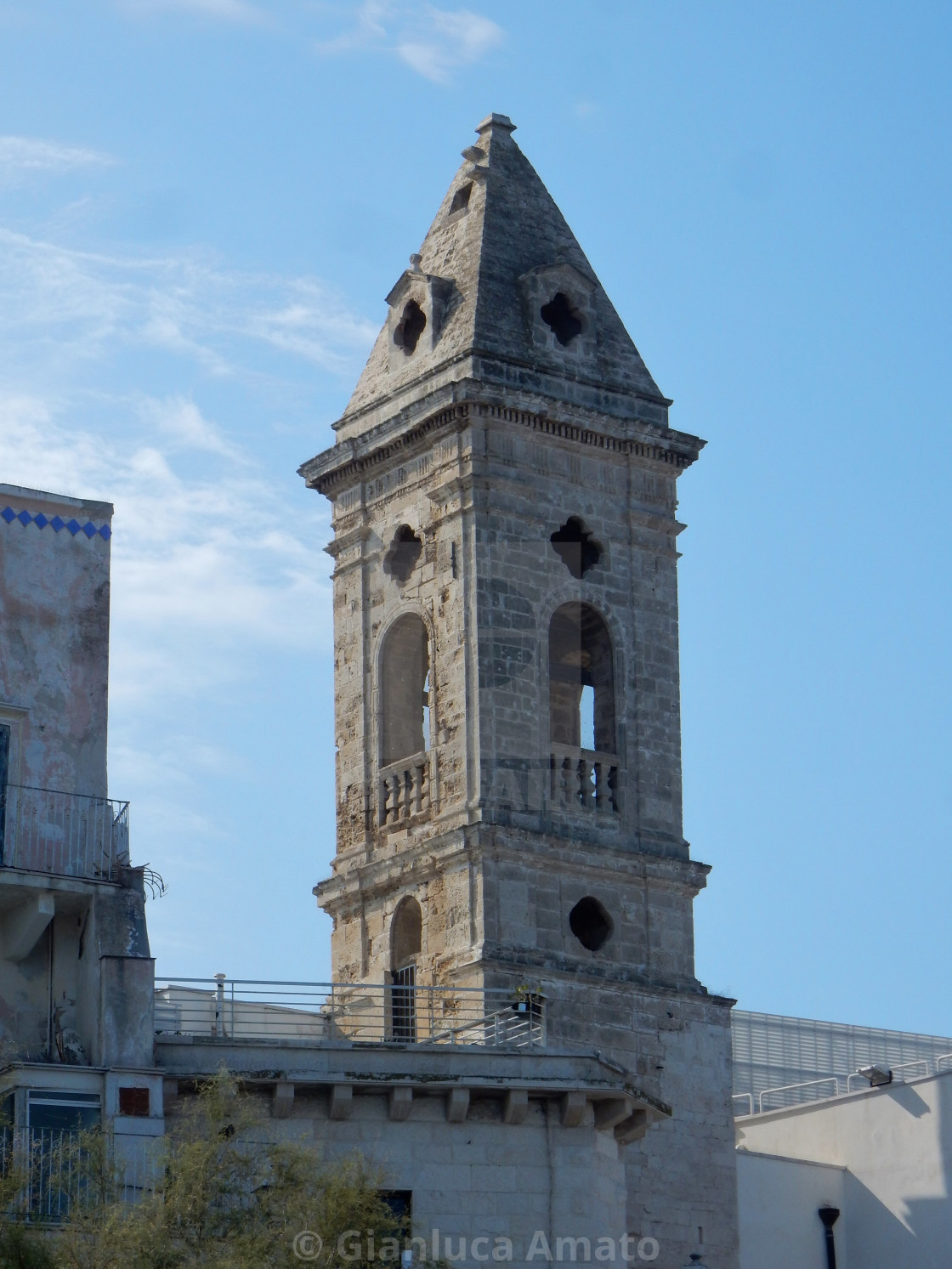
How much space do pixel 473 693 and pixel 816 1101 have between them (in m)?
9.00

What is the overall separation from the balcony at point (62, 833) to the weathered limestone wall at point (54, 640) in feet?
0.77

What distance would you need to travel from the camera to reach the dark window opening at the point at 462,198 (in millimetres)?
51000

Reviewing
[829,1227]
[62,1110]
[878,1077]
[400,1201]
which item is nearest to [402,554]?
[878,1077]

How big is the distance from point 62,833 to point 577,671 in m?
16.3

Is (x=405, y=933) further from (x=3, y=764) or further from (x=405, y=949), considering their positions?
(x=3, y=764)

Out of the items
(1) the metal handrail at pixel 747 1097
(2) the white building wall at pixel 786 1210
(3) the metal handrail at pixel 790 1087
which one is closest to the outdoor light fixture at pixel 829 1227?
(2) the white building wall at pixel 786 1210

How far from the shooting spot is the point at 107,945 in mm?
32875

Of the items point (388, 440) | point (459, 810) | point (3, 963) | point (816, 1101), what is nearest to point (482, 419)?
point (388, 440)

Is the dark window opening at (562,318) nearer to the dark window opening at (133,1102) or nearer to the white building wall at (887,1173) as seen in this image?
the white building wall at (887,1173)

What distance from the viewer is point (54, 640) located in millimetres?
34719

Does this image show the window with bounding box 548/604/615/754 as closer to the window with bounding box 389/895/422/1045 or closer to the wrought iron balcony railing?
the window with bounding box 389/895/422/1045

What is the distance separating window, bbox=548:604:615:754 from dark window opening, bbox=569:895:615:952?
2.72 meters

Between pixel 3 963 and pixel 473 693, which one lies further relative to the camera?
pixel 473 693

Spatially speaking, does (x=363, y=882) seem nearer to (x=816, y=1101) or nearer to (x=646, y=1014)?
(x=646, y=1014)
